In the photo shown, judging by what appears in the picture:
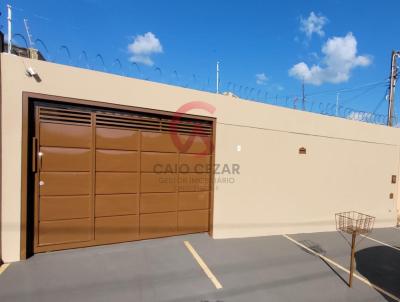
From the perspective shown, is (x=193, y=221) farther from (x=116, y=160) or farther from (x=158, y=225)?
(x=116, y=160)

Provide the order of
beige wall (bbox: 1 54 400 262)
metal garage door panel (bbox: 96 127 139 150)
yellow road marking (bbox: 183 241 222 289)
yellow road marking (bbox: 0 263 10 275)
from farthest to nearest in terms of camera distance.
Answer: metal garage door panel (bbox: 96 127 139 150) < beige wall (bbox: 1 54 400 262) < yellow road marking (bbox: 183 241 222 289) < yellow road marking (bbox: 0 263 10 275)

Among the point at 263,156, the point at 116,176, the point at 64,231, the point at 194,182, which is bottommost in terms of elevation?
the point at 64,231

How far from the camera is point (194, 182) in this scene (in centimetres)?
589

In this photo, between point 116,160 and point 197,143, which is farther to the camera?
point 197,143

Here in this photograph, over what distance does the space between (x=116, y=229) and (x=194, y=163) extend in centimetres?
222

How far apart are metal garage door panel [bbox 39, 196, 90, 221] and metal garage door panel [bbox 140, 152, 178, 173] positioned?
1.30m

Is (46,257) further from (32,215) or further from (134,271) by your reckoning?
(134,271)

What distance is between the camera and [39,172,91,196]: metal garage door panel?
4.49 meters

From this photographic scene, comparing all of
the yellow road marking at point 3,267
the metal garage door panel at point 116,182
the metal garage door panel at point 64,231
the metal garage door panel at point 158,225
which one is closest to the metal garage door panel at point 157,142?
the metal garage door panel at point 116,182

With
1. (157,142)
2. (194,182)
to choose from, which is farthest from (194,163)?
(157,142)

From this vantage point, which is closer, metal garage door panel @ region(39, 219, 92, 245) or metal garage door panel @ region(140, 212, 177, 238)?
metal garage door panel @ region(39, 219, 92, 245)

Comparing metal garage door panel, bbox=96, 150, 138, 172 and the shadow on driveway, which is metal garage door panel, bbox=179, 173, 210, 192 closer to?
metal garage door panel, bbox=96, 150, 138, 172

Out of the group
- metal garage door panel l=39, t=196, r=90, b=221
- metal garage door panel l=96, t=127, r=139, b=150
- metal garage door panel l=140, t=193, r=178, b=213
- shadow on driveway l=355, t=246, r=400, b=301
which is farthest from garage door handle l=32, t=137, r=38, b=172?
shadow on driveway l=355, t=246, r=400, b=301

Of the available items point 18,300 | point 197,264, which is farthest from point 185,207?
point 18,300
